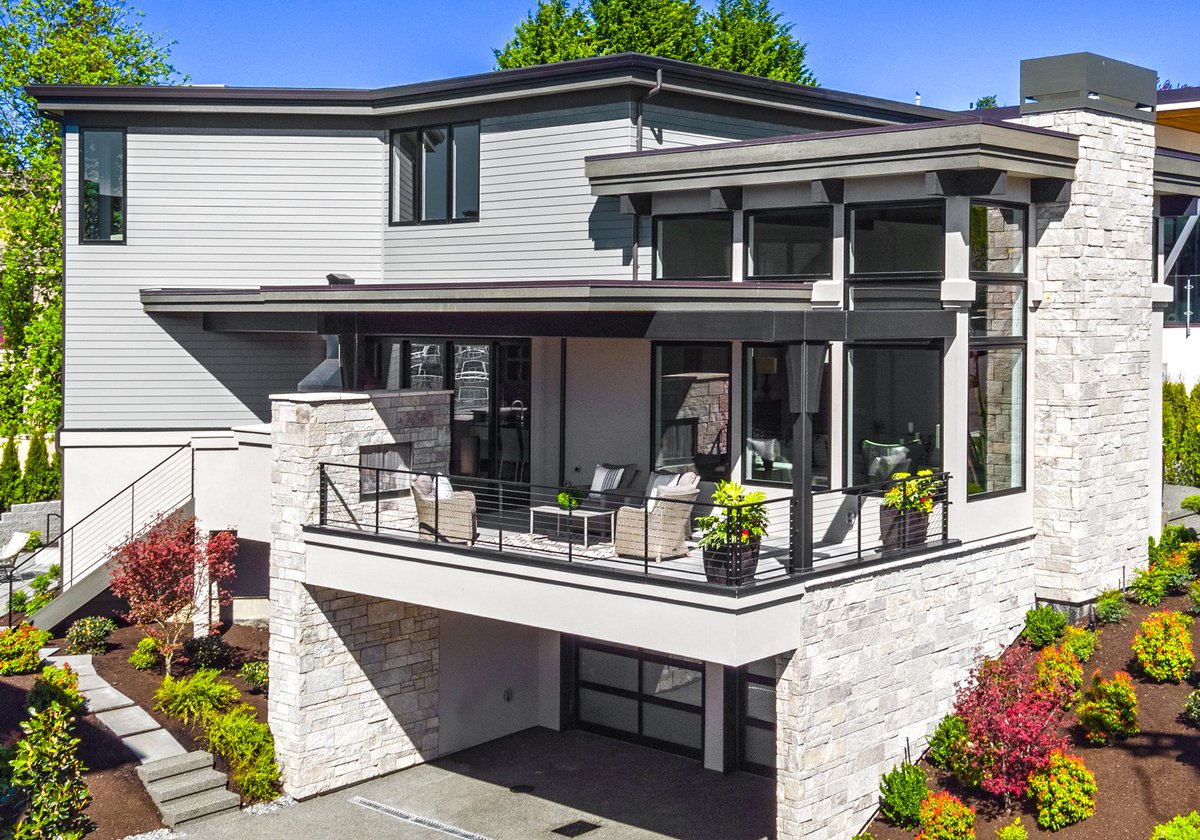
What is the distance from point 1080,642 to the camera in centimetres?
1605

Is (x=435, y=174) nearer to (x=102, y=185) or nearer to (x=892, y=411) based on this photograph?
(x=102, y=185)

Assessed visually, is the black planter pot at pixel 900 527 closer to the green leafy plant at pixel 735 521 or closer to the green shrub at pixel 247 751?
the green leafy plant at pixel 735 521

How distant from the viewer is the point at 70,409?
71.1 feet

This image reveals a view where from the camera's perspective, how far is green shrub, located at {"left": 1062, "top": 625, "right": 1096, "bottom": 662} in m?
15.9

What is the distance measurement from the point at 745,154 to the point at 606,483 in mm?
4851

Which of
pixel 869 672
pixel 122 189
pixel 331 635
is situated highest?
pixel 122 189

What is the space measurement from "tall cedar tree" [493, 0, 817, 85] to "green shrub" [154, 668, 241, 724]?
26188 mm

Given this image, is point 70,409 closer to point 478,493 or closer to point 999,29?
point 478,493

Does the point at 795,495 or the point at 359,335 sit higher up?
the point at 359,335

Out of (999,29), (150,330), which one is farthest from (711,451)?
(999,29)

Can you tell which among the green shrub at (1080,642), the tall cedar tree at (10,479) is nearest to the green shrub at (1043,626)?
the green shrub at (1080,642)

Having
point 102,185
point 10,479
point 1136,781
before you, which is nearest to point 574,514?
point 1136,781

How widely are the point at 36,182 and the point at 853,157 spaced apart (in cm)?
2383

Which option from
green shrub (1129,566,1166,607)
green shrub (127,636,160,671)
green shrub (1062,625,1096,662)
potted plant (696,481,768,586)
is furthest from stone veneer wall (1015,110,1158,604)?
green shrub (127,636,160,671)
